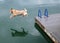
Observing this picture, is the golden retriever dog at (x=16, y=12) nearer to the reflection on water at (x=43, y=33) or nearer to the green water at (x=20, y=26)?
the green water at (x=20, y=26)

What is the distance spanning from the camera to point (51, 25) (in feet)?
10.1

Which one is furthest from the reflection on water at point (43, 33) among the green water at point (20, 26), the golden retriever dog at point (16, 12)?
the golden retriever dog at point (16, 12)

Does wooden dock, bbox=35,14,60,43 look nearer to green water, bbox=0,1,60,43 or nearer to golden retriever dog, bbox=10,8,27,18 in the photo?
green water, bbox=0,1,60,43

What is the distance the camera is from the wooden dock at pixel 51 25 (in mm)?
2790

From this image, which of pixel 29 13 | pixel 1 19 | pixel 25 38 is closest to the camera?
pixel 25 38

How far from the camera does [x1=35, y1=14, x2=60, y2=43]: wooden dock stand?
2790mm

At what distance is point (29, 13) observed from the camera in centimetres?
382

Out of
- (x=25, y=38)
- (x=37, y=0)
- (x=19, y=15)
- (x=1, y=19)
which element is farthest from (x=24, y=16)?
→ (x=37, y=0)

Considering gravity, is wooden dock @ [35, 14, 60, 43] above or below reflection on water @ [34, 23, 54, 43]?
above

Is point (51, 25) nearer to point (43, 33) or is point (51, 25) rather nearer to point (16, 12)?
point (43, 33)

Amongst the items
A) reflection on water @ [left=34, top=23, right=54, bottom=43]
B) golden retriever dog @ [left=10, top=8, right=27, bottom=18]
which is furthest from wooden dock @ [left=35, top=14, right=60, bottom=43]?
golden retriever dog @ [left=10, top=8, right=27, bottom=18]

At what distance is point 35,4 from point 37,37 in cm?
144

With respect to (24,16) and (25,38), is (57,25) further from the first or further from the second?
(24,16)

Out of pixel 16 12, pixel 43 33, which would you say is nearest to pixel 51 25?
pixel 43 33
